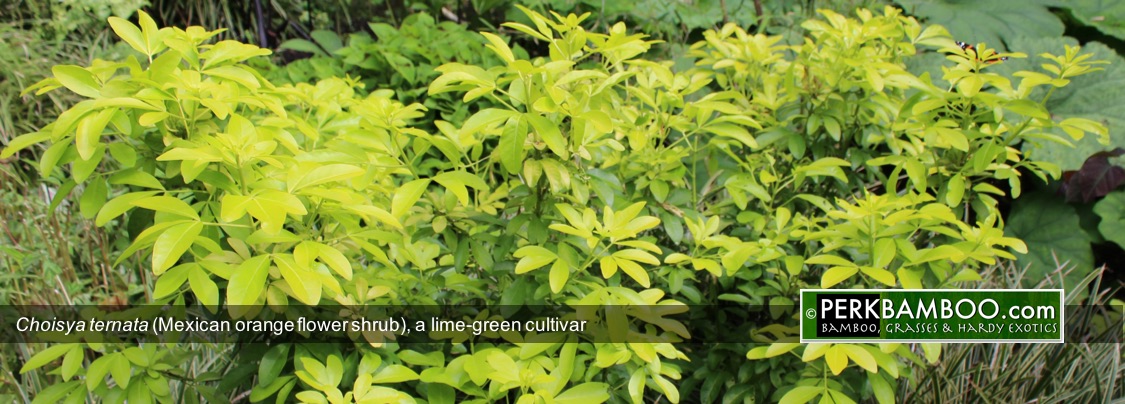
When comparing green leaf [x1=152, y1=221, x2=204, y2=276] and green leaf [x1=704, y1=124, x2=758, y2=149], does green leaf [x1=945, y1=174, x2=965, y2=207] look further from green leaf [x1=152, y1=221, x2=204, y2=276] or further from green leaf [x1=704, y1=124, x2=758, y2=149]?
green leaf [x1=152, y1=221, x2=204, y2=276]

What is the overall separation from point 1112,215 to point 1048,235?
0.79ft

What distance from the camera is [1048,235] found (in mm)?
3232

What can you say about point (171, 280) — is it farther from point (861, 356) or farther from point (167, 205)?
point (861, 356)

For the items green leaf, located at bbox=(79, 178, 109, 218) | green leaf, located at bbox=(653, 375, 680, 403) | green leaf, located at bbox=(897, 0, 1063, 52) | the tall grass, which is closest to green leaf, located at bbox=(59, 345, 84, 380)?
green leaf, located at bbox=(79, 178, 109, 218)

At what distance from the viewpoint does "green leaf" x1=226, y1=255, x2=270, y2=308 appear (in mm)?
1103

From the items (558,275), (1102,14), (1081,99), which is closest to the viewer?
(558,275)

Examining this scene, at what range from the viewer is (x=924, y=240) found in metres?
Result: 1.95

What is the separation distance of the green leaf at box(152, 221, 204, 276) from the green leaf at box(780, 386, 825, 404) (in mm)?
1073

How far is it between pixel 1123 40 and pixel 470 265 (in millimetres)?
3988

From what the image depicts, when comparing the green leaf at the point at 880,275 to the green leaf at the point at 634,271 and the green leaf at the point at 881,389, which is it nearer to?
the green leaf at the point at 881,389

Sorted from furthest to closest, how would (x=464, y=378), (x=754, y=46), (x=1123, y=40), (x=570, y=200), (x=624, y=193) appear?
(x=1123, y=40) → (x=754, y=46) → (x=624, y=193) → (x=570, y=200) → (x=464, y=378)

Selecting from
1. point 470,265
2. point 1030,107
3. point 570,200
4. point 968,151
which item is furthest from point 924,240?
point 470,265

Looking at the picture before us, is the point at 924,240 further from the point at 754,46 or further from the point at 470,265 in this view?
the point at 470,265

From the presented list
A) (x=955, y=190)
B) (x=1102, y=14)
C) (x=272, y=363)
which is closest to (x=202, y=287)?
(x=272, y=363)
